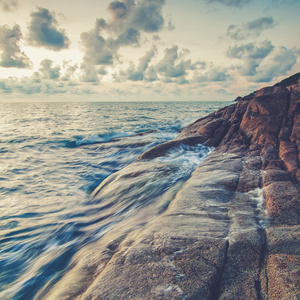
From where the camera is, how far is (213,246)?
3.25 meters

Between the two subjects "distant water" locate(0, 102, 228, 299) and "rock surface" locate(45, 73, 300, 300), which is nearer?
"rock surface" locate(45, 73, 300, 300)

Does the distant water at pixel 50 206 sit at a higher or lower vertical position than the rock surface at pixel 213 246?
lower

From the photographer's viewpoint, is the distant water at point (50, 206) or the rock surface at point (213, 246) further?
the distant water at point (50, 206)

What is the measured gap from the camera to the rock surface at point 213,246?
2639 millimetres

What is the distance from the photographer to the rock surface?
2.64 metres

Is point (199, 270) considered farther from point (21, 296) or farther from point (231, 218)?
point (21, 296)

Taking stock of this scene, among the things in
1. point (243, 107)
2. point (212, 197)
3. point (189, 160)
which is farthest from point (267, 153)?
point (243, 107)

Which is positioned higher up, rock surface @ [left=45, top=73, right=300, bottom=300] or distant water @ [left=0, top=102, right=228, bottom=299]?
rock surface @ [left=45, top=73, right=300, bottom=300]

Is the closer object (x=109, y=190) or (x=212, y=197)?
(x=212, y=197)

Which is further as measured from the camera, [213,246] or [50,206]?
[50,206]

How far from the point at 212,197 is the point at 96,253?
3.02 meters

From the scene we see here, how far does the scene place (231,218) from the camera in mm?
4117

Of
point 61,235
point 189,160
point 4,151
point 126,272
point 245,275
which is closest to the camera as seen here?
point 245,275

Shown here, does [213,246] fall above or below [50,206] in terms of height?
above
